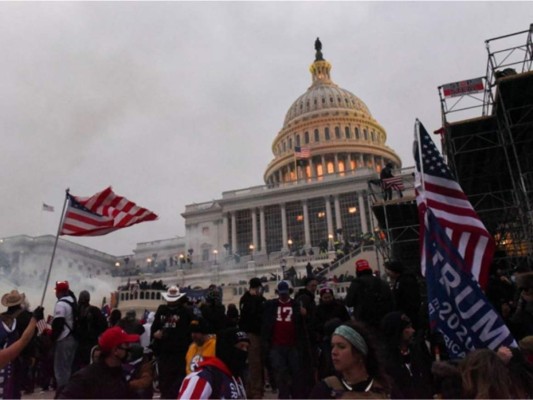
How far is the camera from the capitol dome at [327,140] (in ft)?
276

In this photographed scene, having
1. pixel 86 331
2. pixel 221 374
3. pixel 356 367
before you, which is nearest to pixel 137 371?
pixel 221 374

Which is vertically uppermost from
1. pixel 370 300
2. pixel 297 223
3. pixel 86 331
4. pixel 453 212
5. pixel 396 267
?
pixel 297 223

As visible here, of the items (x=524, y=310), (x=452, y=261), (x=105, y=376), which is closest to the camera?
(x=105, y=376)

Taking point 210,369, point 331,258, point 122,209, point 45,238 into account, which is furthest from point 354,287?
point 45,238

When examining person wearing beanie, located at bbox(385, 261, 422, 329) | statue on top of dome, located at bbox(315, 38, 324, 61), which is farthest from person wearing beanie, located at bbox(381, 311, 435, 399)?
statue on top of dome, located at bbox(315, 38, 324, 61)

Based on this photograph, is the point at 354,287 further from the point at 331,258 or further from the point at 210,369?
the point at 331,258

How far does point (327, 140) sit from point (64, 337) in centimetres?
8401

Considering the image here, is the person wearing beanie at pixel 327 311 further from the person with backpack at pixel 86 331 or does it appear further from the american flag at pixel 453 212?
the person with backpack at pixel 86 331

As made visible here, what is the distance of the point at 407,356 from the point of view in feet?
19.6

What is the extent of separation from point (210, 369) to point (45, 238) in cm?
6843

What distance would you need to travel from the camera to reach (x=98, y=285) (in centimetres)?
5309

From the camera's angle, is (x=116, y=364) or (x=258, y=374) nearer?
(x=116, y=364)

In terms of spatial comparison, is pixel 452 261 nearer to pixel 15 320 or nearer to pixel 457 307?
pixel 457 307

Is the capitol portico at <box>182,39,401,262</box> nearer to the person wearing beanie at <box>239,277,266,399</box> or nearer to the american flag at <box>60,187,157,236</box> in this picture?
the american flag at <box>60,187,157,236</box>
